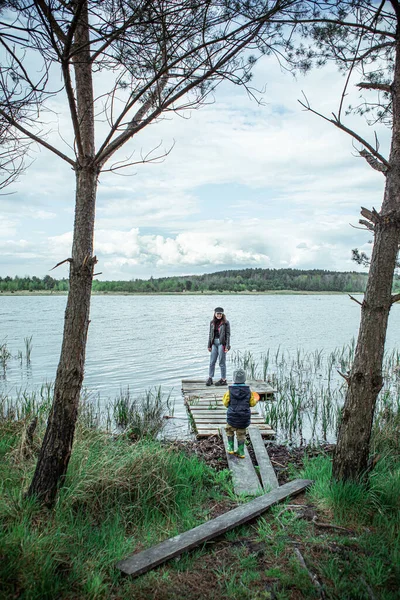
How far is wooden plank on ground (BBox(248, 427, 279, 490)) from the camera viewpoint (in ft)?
17.5

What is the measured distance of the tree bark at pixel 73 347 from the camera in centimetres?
375

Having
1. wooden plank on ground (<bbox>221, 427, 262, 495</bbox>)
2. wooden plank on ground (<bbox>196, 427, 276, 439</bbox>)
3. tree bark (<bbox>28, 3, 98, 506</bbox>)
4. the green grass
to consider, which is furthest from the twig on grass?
wooden plank on ground (<bbox>196, 427, 276, 439</bbox>)

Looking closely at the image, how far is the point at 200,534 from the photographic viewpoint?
11.7 ft

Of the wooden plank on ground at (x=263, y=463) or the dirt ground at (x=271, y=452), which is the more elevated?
the wooden plank on ground at (x=263, y=463)

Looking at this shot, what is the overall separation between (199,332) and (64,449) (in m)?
25.6

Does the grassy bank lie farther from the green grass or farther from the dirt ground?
the dirt ground

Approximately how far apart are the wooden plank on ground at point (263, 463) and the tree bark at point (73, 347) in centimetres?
241

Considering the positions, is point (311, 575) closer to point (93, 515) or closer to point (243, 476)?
point (93, 515)

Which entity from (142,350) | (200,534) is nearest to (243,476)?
(200,534)

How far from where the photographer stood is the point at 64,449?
12.5 feet

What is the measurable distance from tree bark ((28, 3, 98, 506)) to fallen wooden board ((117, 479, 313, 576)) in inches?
39.7

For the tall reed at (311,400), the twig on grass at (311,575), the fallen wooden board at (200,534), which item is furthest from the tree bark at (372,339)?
the tall reed at (311,400)

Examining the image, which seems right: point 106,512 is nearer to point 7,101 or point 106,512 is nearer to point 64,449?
point 64,449

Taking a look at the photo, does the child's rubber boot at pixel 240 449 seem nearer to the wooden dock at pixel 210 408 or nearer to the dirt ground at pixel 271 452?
the dirt ground at pixel 271 452
